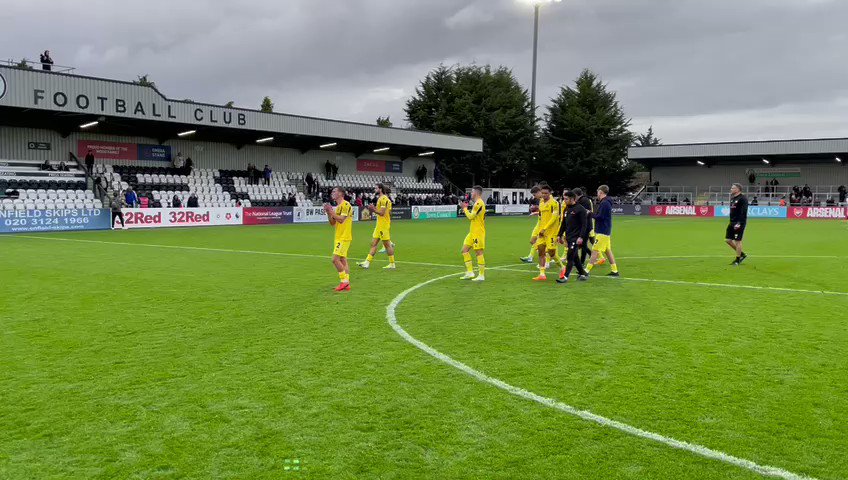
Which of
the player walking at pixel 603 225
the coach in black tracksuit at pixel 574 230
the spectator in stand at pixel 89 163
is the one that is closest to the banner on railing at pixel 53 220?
the spectator in stand at pixel 89 163

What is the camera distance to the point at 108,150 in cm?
3822

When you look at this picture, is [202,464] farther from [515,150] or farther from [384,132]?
[515,150]

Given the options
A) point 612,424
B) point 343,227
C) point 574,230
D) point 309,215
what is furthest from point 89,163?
point 612,424

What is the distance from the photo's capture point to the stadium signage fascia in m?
30.9

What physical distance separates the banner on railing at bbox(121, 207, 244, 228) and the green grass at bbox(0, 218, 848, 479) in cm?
1905

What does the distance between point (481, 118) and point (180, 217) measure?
3775cm

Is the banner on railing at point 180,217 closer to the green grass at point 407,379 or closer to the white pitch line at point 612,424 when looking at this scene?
the green grass at point 407,379

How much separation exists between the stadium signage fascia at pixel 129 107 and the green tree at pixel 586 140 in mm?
37553

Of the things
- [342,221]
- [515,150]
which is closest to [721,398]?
[342,221]

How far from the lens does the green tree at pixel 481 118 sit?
2549 inches

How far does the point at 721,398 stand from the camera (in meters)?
5.69

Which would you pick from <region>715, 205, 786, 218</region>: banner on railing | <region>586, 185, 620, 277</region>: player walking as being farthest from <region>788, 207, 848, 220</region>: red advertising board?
<region>586, 185, 620, 277</region>: player walking

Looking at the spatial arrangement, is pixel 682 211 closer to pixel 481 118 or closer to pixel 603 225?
pixel 481 118

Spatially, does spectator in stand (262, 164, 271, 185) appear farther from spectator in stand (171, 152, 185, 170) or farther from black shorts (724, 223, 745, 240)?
A: black shorts (724, 223, 745, 240)
